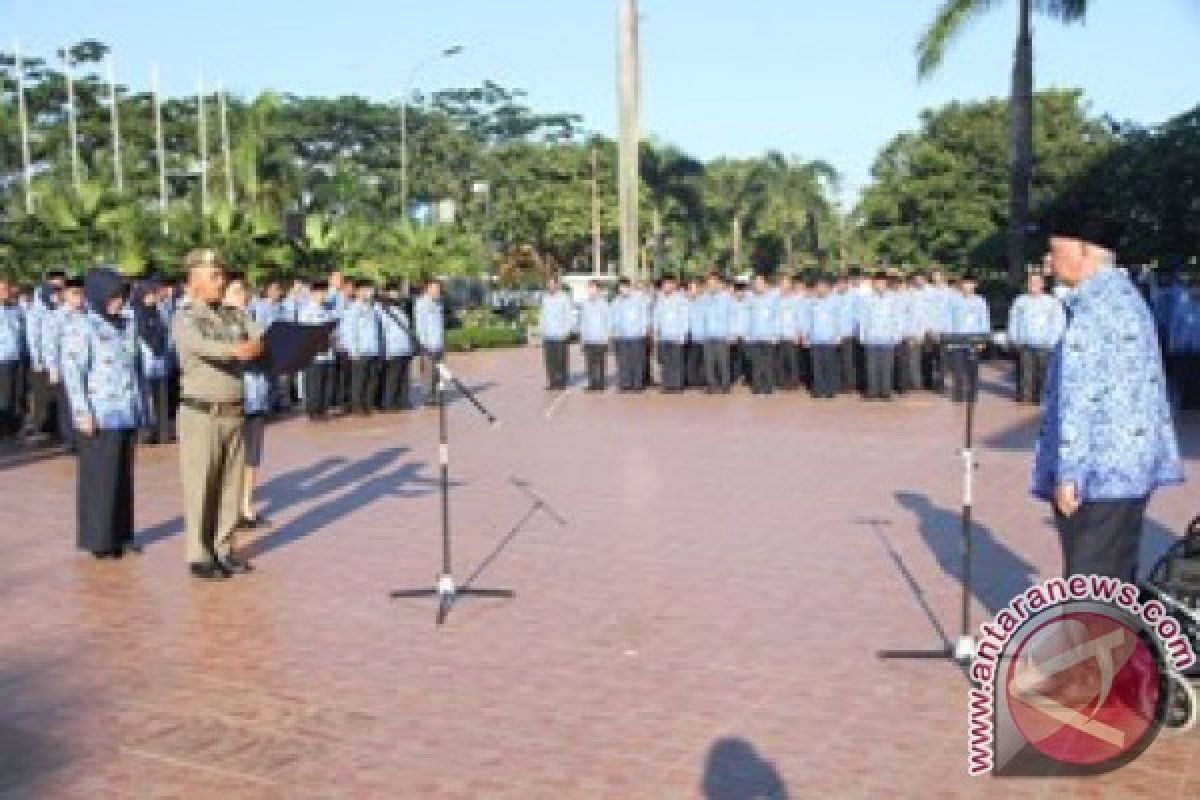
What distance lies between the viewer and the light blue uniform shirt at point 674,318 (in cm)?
2097

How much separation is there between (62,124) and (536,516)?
44238 mm

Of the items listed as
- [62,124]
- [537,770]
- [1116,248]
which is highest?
[62,124]

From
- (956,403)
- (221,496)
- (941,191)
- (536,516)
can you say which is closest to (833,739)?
(221,496)

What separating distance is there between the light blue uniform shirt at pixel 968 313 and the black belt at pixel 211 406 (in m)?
13.1

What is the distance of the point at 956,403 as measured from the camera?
18.3 meters

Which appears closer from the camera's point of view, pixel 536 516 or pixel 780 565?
pixel 780 565

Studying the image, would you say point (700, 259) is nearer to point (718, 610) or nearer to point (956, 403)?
point (956, 403)

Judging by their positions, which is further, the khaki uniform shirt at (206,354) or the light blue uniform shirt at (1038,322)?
the light blue uniform shirt at (1038,322)

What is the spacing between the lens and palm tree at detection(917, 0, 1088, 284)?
81.9 ft

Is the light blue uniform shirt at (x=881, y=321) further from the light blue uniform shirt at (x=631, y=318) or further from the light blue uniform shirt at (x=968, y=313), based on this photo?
the light blue uniform shirt at (x=631, y=318)

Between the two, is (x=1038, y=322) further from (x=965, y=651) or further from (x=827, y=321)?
(x=965, y=651)

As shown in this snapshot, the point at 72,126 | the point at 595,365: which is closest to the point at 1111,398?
the point at 595,365

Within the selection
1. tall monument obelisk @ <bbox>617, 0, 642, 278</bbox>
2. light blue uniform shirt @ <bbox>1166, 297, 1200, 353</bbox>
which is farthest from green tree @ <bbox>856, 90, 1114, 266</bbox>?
light blue uniform shirt @ <bbox>1166, 297, 1200, 353</bbox>

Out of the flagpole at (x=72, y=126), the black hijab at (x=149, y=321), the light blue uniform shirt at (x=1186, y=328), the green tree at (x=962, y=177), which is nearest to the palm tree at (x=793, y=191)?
the green tree at (x=962, y=177)
